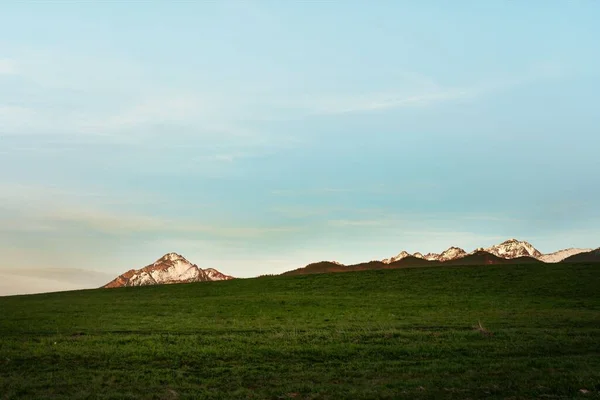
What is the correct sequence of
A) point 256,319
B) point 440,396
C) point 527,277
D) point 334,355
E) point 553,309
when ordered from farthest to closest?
1. point 527,277
2. point 553,309
3. point 256,319
4. point 334,355
5. point 440,396

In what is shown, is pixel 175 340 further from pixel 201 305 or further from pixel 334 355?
pixel 201 305

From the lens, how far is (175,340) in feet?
101

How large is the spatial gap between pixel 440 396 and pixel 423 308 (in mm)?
31525

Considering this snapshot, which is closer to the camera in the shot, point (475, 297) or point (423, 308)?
point (423, 308)

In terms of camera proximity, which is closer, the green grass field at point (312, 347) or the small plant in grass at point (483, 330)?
the green grass field at point (312, 347)

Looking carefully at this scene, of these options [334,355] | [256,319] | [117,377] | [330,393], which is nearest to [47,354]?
[117,377]

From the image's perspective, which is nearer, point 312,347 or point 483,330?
point 312,347

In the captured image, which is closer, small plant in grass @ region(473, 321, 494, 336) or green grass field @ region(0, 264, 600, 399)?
green grass field @ region(0, 264, 600, 399)

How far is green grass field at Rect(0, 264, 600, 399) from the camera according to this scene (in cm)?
1959

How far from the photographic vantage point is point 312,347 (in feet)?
89.8

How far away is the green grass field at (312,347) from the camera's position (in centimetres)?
1959

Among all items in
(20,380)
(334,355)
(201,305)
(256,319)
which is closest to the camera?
(20,380)

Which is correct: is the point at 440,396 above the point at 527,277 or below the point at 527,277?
below

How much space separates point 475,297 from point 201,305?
89.1 feet
